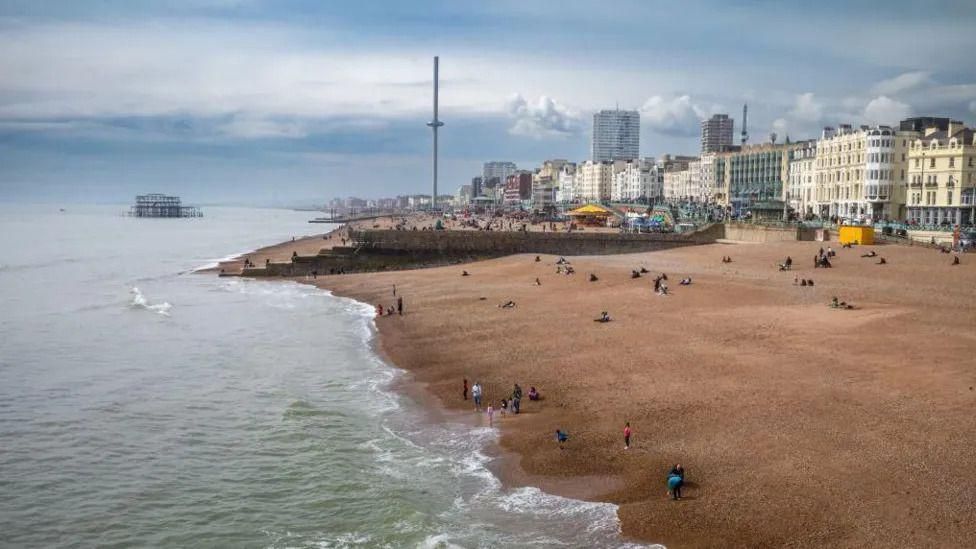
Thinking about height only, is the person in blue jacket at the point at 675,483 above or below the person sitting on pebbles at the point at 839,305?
below

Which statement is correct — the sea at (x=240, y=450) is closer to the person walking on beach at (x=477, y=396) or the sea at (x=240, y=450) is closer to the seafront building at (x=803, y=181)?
the person walking on beach at (x=477, y=396)

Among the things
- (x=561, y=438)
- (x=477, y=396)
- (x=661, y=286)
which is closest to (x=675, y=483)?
(x=561, y=438)

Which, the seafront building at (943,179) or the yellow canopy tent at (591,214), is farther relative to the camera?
the yellow canopy tent at (591,214)

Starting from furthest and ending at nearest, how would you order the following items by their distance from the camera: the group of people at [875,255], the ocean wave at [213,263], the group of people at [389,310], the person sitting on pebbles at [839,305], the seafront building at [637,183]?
the seafront building at [637,183], the ocean wave at [213,263], the group of people at [875,255], the group of people at [389,310], the person sitting on pebbles at [839,305]

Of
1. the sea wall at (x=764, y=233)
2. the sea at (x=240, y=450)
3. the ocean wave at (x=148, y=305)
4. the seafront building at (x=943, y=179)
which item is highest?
the seafront building at (x=943, y=179)

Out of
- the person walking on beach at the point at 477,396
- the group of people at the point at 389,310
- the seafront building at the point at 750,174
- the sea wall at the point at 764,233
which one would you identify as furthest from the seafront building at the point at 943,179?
the person walking on beach at the point at 477,396

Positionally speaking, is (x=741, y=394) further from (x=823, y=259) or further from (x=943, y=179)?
(x=943, y=179)
